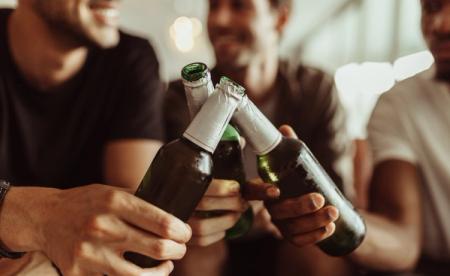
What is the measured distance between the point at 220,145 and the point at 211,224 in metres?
0.11

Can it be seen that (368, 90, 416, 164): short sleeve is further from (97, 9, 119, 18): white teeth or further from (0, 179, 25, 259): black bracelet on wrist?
(0, 179, 25, 259): black bracelet on wrist

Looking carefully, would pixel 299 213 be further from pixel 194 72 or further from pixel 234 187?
pixel 194 72

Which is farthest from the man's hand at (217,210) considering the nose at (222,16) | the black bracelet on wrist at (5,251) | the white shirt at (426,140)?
the nose at (222,16)

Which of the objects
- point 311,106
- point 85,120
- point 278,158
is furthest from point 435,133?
point 85,120

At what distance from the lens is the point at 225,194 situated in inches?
26.5

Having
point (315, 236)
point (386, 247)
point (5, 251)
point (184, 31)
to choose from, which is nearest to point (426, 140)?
point (386, 247)

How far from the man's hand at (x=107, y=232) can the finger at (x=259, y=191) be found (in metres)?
0.16

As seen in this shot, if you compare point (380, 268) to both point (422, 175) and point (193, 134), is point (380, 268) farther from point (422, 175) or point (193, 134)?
point (193, 134)

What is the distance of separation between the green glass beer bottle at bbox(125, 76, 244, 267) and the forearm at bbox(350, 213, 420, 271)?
18.7 inches

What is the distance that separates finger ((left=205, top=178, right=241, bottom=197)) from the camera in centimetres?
66

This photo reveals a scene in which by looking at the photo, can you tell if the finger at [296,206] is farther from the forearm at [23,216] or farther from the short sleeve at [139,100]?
the short sleeve at [139,100]

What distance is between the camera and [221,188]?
667 millimetres

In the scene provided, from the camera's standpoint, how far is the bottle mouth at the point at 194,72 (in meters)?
0.59

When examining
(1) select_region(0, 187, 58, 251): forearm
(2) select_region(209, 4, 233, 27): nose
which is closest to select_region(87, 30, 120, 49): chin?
(2) select_region(209, 4, 233, 27): nose
